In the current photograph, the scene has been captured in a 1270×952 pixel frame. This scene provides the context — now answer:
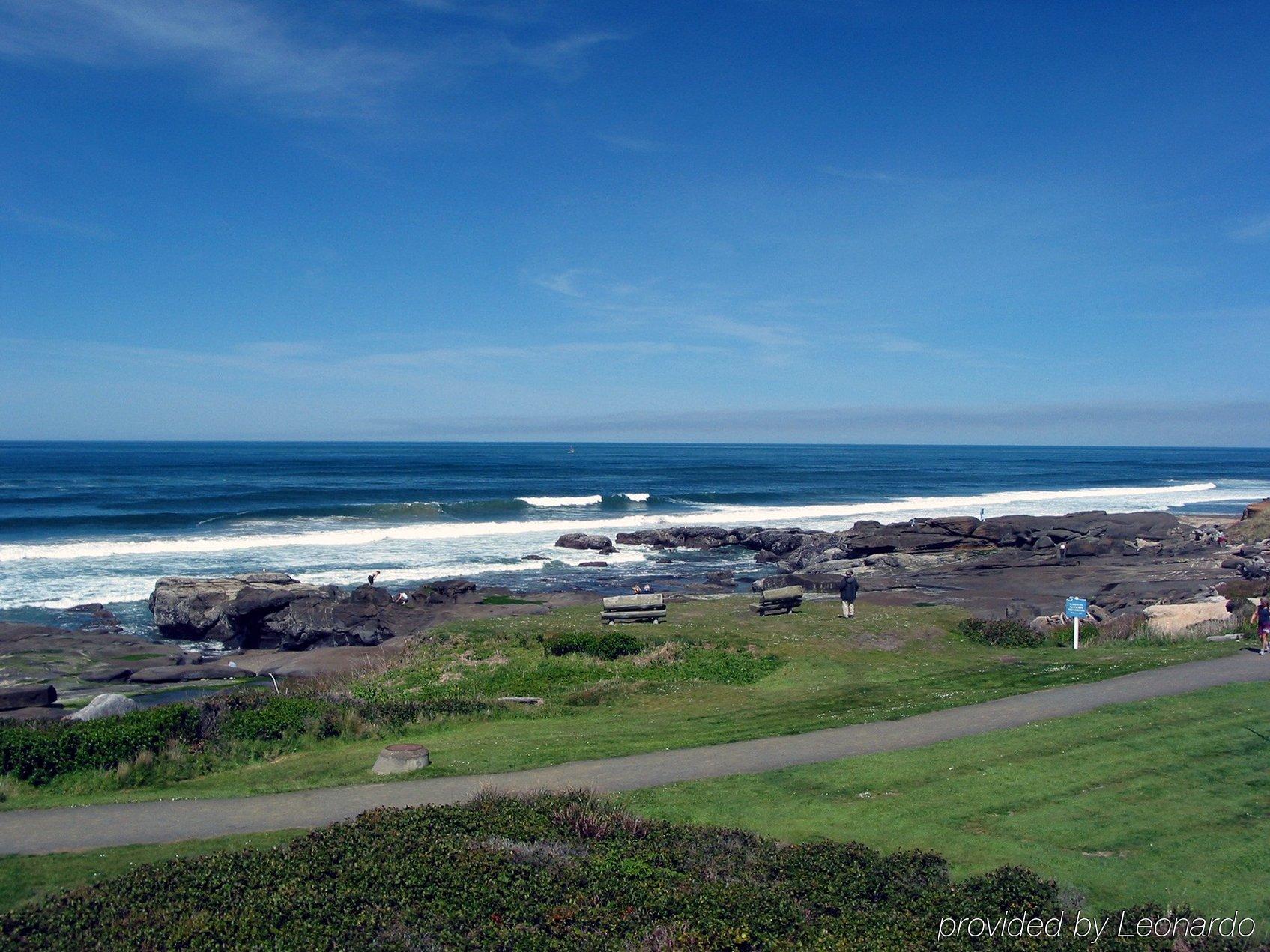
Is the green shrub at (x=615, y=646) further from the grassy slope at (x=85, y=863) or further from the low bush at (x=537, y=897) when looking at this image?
the low bush at (x=537, y=897)

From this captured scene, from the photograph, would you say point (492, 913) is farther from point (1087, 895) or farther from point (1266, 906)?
point (1266, 906)

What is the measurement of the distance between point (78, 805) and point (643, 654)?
13059 millimetres

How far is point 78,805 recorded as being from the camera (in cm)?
1305

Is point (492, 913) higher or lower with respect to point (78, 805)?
higher

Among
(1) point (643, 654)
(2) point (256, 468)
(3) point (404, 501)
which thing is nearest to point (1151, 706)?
(1) point (643, 654)

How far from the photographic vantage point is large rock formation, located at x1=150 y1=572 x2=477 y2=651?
109 feet

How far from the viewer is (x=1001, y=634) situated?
1014 inches

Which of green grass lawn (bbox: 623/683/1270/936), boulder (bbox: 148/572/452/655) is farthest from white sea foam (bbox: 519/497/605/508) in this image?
green grass lawn (bbox: 623/683/1270/936)

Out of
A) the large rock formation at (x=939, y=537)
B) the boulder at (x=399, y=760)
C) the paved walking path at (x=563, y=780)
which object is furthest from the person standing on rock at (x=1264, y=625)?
the large rock formation at (x=939, y=537)

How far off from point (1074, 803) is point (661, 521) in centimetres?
6165

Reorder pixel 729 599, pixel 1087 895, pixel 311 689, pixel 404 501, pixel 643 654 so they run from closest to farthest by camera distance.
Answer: pixel 1087 895, pixel 311 689, pixel 643 654, pixel 729 599, pixel 404 501

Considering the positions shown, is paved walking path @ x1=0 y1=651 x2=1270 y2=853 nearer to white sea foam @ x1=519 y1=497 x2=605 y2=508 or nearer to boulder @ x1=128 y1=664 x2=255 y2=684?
boulder @ x1=128 y1=664 x2=255 y2=684

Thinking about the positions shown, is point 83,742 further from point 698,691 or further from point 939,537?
point 939,537

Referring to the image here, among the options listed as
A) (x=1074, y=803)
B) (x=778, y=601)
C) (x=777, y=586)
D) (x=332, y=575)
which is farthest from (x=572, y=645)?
(x=332, y=575)
